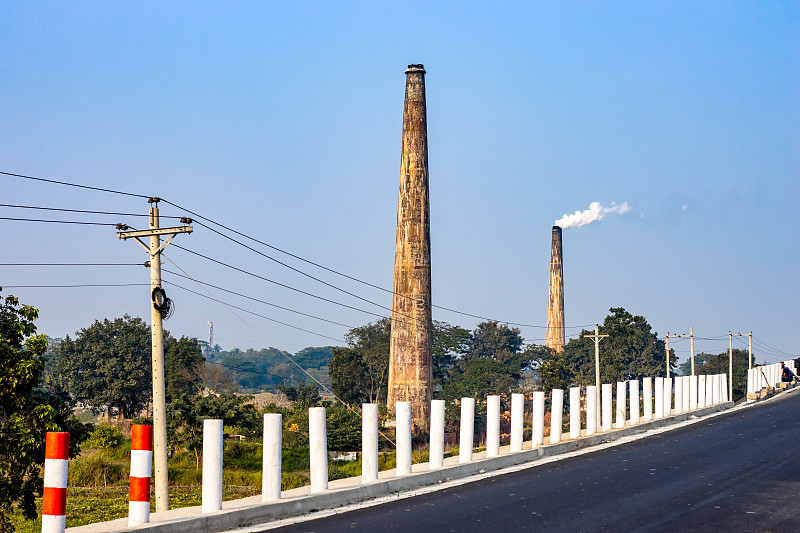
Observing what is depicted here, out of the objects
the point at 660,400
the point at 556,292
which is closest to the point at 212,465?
the point at 660,400

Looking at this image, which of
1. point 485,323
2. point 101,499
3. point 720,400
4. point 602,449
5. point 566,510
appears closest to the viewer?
point 566,510

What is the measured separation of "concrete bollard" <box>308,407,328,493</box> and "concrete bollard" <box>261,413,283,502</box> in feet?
2.55

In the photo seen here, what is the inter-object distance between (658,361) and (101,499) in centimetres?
10091

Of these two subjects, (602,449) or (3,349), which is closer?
(3,349)

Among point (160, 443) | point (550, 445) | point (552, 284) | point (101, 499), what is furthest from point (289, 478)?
point (552, 284)

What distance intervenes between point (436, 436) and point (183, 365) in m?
70.7

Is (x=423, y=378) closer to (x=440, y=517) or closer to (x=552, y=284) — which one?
→ (x=440, y=517)

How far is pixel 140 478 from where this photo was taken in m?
11.0

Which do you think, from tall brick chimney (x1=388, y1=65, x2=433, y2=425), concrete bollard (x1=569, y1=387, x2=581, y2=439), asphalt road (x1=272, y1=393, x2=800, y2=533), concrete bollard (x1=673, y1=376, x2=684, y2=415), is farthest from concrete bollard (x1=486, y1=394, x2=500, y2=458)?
tall brick chimney (x1=388, y1=65, x2=433, y2=425)

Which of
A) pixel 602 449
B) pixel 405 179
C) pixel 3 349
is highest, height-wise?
pixel 405 179

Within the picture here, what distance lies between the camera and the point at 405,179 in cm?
5341

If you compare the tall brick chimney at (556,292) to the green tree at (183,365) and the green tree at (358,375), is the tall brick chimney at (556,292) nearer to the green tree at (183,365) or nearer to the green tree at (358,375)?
the green tree at (358,375)

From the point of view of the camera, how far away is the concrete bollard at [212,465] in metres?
11.9

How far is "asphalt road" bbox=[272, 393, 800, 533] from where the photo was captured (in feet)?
40.6
